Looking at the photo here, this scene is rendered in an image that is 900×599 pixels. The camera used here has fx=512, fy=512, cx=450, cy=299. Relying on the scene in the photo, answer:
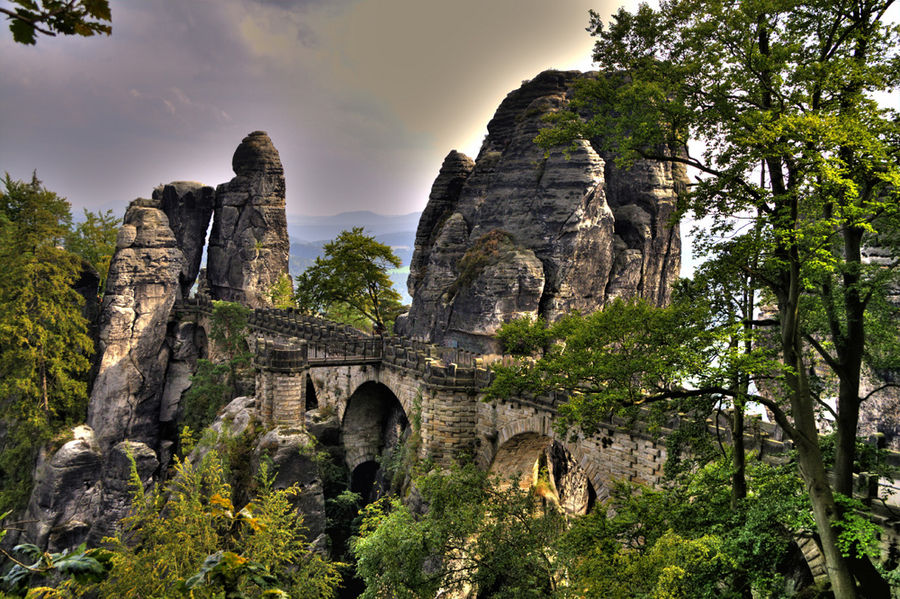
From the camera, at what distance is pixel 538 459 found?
24750 mm

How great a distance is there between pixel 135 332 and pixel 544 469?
32.5m

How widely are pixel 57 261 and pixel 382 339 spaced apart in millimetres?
23356

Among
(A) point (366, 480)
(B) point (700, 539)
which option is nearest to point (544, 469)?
(A) point (366, 480)

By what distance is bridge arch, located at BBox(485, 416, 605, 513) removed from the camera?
65.8 ft

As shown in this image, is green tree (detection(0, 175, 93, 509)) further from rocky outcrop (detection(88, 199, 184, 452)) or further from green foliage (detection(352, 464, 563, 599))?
green foliage (detection(352, 464, 563, 599))

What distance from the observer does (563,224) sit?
39.1 meters

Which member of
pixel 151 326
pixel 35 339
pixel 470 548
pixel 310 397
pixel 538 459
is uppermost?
pixel 151 326

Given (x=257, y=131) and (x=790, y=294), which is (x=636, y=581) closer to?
(x=790, y=294)

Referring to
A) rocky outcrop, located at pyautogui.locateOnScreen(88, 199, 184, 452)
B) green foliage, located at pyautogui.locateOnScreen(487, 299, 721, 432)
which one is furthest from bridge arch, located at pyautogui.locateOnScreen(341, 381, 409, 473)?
green foliage, located at pyautogui.locateOnScreen(487, 299, 721, 432)

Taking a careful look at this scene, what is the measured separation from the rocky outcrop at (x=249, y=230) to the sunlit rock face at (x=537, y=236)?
47.4 ft

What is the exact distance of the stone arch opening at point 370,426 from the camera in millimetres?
30891

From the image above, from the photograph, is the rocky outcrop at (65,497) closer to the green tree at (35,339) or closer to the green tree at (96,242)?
the green tree at (35,339)

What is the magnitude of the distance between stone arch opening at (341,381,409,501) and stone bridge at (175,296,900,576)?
0.06m

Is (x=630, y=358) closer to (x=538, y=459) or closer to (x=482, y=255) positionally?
(x=538, y=459)
